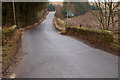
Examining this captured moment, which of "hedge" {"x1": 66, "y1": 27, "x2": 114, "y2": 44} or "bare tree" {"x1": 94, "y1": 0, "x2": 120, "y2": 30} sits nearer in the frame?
"hedge" {"x1": 66, "y1": 27, "x2": 114, "y2": 44}

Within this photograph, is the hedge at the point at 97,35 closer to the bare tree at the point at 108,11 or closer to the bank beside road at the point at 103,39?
the bank beside road at the point at 103,39

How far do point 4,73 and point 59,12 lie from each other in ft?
217

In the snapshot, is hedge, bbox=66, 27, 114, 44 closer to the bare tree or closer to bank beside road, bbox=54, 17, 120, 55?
bank beside road, bbox=54, 17, 120, 55

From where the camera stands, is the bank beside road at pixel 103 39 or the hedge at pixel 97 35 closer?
the bank beside road at pixel 103 39

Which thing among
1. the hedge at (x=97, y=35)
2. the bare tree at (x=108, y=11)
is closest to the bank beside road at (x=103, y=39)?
the hedge at (x=97, y=35)

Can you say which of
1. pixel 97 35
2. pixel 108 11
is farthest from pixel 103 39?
pixel 108 11

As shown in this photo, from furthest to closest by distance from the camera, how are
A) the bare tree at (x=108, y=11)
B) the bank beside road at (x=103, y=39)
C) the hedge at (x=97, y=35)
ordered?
the bare tree at (x=108, y=11)
the hedge at (x=97, y=35)
the bank beside road at (x=103, y=39)

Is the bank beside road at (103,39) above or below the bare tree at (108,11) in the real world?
below

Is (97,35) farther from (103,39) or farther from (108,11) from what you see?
(108,11)

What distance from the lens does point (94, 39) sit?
1534 centimetres

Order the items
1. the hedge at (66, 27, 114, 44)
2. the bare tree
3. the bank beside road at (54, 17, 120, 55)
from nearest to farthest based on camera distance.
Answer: the bank beside road at (54, 17, 120, 55) < the hedge at (66, 27, 114, 44) < the bare tree

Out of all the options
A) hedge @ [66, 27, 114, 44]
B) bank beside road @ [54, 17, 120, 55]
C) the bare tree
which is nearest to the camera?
bank beside road @ [54, 17, 120, 55]

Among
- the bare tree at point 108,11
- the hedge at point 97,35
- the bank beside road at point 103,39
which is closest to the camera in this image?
the bank beside road at point 103,39

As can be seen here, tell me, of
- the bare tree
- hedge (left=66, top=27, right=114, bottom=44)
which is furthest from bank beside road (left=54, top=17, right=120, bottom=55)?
the bare tree
